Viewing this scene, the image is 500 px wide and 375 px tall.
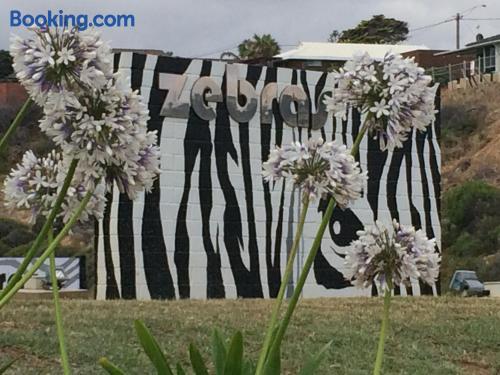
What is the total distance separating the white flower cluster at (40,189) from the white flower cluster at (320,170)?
1.61 ft

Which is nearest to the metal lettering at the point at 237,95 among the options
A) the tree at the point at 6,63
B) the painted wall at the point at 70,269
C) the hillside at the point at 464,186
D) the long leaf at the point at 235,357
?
the tree at the point at 6,63

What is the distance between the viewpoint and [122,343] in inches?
342

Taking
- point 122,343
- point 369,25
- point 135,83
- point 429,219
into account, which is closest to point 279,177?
point 122,343

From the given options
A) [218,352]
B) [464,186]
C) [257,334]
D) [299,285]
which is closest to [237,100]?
[257,334]

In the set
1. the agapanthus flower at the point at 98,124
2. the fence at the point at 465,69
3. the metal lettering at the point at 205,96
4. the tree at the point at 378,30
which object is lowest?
the agapanthus flower at the point at 98,124

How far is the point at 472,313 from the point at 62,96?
10.6 meters

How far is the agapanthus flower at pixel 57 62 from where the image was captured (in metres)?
2.21

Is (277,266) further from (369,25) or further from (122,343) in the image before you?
(369,25)

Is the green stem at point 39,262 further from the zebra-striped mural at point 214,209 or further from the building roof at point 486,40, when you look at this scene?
the building roof at point 486,40

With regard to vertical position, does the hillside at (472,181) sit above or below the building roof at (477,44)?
below

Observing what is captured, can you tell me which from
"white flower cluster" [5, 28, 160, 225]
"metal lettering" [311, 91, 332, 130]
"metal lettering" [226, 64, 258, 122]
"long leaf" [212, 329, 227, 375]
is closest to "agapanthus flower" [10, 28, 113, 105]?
"white flower cluster" [5, 28, 160, 225]

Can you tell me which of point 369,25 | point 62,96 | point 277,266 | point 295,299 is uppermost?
point 369,25

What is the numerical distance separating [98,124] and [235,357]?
96 cm

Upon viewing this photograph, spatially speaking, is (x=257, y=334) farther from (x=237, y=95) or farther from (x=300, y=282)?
(x=237, y=95)
